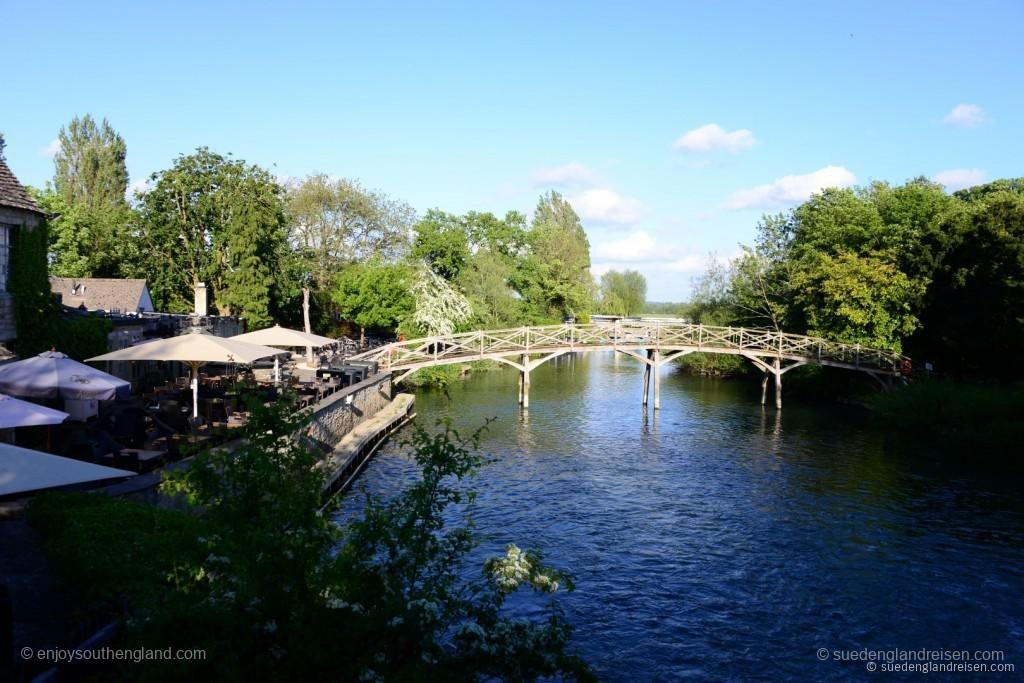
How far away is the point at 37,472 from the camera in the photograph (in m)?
8.26

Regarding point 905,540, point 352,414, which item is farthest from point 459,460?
point 352,414

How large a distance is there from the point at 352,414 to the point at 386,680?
2174 centimetres

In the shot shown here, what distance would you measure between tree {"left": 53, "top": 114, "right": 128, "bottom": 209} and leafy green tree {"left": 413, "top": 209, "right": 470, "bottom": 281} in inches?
1006

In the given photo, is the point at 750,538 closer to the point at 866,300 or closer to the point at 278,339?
the point at 278,339

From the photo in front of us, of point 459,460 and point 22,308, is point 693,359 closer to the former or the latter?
point 22,308

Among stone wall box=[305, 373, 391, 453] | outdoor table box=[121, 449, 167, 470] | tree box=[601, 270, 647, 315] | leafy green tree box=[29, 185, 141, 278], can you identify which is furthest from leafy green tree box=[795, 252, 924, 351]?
tree box=[601, 270, 647, 315]

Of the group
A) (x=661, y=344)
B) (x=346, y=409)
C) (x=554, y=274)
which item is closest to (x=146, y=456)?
(x=346, y=409)

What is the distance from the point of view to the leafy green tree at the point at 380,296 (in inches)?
1944

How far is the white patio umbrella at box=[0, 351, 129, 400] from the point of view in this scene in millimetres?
13986

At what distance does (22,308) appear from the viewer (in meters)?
18.4

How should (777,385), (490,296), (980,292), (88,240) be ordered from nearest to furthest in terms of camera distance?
(980,292) < (777,385) < (88,240) < (490,296)

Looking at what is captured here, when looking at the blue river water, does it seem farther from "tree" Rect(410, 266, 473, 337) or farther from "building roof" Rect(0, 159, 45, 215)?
"tree" Rect(410, 266, 473, 337)

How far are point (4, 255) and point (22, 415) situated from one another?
8.51 metres

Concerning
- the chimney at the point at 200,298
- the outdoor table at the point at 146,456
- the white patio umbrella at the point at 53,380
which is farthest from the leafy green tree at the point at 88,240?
the outdoor table at the point at 146,456
